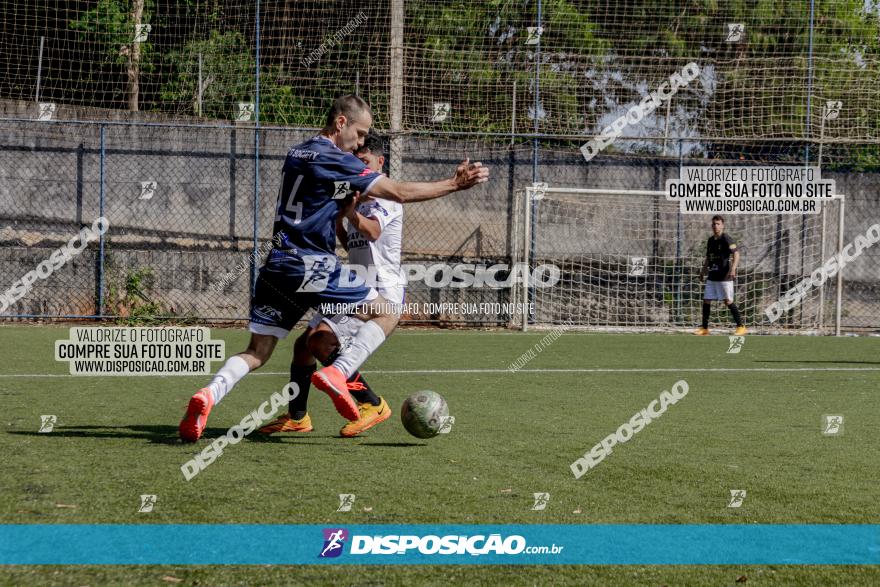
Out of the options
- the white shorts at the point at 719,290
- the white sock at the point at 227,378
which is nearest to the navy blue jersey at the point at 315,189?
the white sock at the point at 227,378

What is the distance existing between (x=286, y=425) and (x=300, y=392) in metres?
0.24

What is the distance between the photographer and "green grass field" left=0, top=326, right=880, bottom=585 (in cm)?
340

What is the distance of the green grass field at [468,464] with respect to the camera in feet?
11.2

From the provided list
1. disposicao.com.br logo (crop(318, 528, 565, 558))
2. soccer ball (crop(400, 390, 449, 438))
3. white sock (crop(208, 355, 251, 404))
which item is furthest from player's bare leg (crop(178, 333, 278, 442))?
disposicao.com.br logo (crop(318, 528, 565, 558))

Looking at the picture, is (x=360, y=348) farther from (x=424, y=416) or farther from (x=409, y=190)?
(x=409, y=190)

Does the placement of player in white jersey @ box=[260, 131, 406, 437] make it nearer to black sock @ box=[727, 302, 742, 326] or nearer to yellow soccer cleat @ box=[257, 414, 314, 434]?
yellow soccer cleat @ box=[257, 414, 314, 434]

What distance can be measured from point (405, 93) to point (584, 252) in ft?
14.9

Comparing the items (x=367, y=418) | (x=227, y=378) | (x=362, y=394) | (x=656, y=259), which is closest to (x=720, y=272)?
(x=656, y=259)

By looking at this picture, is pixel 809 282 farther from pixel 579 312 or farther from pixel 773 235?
pixel 579 312

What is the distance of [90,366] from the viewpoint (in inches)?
391

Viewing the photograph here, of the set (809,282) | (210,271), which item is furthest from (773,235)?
(210,271)

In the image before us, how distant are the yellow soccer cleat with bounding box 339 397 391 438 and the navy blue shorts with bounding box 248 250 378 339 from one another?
2.55ft

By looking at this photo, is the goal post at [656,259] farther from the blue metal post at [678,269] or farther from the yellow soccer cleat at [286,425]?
the yellow soccer cleat at [286,425]

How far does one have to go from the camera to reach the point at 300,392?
6512 mm
